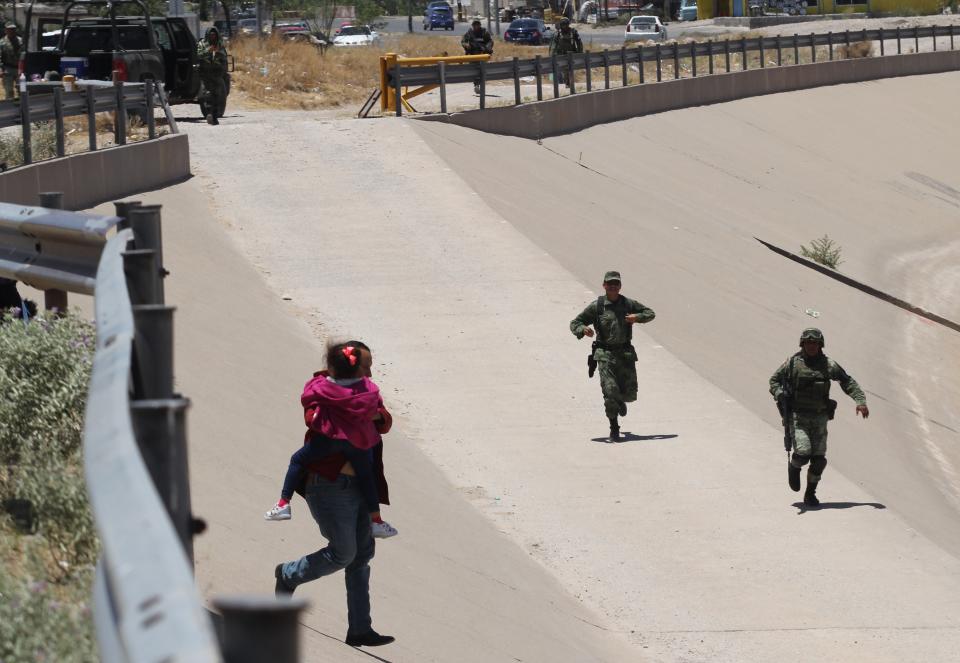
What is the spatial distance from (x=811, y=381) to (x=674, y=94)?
24.8m

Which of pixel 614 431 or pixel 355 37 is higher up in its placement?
pixel 355 37

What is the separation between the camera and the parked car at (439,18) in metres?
92.1

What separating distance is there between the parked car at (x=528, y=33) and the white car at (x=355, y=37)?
19.9ft

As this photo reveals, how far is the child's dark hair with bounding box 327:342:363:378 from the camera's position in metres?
6.50

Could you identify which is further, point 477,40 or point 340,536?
point 477,40

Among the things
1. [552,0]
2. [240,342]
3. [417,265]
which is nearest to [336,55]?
[417,265]

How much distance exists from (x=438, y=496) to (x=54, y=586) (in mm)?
5334

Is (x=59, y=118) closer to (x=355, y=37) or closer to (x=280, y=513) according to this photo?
(x=280, y=513)

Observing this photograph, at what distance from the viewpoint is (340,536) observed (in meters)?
6.50

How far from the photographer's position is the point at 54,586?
490 centimetres

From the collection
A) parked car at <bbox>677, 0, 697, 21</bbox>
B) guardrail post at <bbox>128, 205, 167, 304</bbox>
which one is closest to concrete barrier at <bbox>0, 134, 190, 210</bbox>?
guardrail post at <bbox>128, 205, 167, 304</bbox>

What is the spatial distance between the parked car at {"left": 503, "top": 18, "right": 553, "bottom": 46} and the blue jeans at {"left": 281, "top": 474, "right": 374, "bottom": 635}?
64.4 meters

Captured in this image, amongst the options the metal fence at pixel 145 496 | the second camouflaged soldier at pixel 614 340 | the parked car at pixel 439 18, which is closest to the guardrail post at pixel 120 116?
the second camouflaged soldier at pixel 614 340

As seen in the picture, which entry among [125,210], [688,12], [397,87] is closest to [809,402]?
[125,210]
